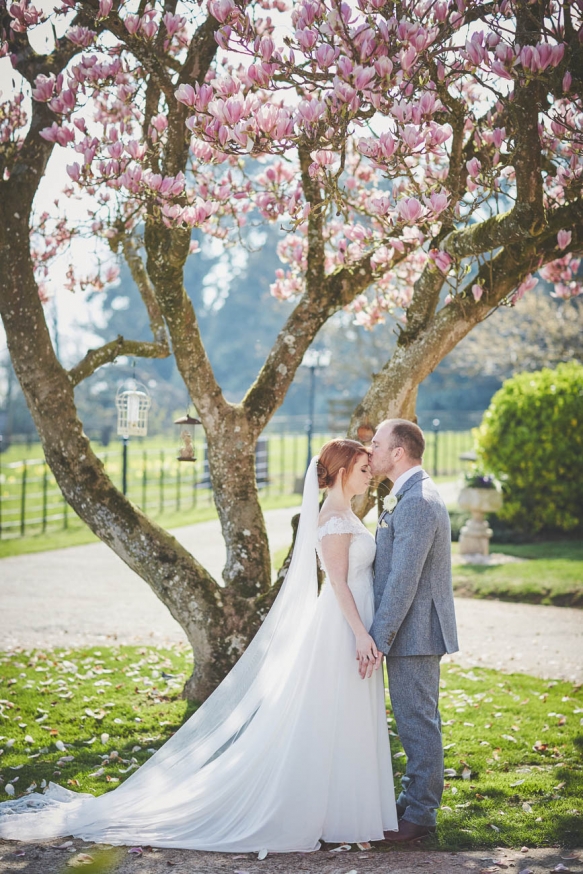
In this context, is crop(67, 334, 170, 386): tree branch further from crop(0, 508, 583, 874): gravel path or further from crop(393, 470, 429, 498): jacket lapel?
crop(0, 508, 583, 874): gravel path

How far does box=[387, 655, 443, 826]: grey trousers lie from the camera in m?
3.85

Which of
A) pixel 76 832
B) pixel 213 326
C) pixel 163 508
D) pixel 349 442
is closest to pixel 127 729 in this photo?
pixel 76 832

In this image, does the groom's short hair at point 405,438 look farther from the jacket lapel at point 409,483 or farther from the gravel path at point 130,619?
the gravel path at point 130,619

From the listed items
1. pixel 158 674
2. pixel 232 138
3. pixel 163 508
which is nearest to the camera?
pixel 232 138

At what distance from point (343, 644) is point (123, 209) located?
15.6ft

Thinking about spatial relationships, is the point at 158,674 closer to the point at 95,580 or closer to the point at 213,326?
the point at 95,580

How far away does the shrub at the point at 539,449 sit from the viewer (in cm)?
1284

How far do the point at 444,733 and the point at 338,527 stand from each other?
2322mm

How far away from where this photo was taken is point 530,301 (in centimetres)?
2447

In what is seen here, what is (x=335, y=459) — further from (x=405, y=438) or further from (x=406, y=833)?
(x=406, y=833)

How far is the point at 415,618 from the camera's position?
3.87 meters

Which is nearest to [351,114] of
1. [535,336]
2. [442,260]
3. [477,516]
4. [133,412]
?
[442,260]

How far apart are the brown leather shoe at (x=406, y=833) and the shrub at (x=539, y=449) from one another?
31.1 feet

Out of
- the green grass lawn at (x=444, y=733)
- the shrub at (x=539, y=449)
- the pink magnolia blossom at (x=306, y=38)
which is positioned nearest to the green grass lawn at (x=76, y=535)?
the shrub at (x=539, y=449)
